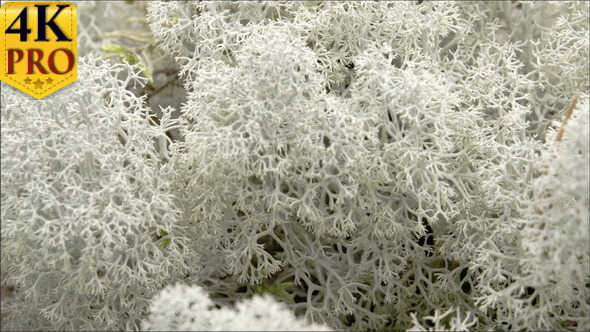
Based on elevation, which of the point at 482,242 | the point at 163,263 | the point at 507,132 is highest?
the point at 507,132

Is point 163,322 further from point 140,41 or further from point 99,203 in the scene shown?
point 140,41

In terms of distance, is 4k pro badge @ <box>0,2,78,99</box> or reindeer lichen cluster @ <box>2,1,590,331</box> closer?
reindeer lichen cluster @ <box>2,1,590,331</box>

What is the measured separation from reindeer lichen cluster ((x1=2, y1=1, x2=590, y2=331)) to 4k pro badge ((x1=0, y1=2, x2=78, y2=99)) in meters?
0.08

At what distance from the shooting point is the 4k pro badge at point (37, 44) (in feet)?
4.30

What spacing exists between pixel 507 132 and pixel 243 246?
0.57 meters

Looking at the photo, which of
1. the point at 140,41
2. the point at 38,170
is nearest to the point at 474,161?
the point at 38,170

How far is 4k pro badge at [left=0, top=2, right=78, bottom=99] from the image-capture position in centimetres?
131

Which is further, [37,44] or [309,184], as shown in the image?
[37,44]

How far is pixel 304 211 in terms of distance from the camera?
1170 millimetres

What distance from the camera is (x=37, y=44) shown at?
1.40 m

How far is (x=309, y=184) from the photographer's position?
3.87 ft

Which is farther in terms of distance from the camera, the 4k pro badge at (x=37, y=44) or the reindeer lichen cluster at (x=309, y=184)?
the 4k pro badge at (x=37, y=44)

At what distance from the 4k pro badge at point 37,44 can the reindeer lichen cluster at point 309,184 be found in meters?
0.08

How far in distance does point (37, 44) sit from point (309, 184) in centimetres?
70
